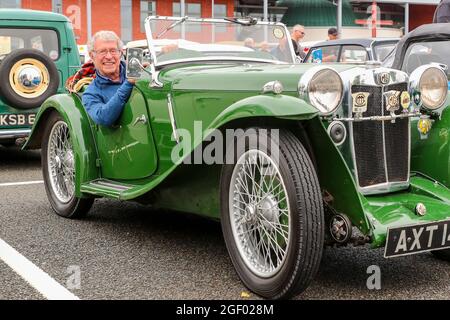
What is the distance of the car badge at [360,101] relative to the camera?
10.8 ft

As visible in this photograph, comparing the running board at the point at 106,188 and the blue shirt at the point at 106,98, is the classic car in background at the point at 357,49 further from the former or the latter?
the running board at the point at 106,188

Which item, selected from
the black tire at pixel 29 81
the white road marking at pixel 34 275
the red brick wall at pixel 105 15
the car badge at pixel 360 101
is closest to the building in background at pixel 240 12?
the red brick wall at pixel 105 15

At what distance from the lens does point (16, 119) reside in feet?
Result: 25.0

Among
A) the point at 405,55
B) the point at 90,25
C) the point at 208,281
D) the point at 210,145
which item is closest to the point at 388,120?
the point at 210,145

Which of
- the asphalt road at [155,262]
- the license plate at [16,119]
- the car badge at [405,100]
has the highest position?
the car badge at [405,100]

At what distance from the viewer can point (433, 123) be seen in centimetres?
369

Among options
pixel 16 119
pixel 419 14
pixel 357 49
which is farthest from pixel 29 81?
pixel 419 14

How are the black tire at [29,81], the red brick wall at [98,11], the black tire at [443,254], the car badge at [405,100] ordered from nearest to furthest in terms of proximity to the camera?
the car badge at [405,100]
the black tire at [443,254]
the black tire at [29,81]
the red brick wall at [98,11]

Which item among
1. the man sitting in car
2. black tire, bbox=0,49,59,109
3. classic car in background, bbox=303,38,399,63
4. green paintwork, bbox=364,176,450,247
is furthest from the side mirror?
classic car in background, bbox=303,38,399,63

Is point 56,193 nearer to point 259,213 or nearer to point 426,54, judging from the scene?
point 259,213

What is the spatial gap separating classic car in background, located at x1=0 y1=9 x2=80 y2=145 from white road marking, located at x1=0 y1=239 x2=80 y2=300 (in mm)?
3460

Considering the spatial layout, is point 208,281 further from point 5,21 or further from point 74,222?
point 5,21

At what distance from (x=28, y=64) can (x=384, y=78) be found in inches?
194

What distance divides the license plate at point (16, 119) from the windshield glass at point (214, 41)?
3.56 meters
